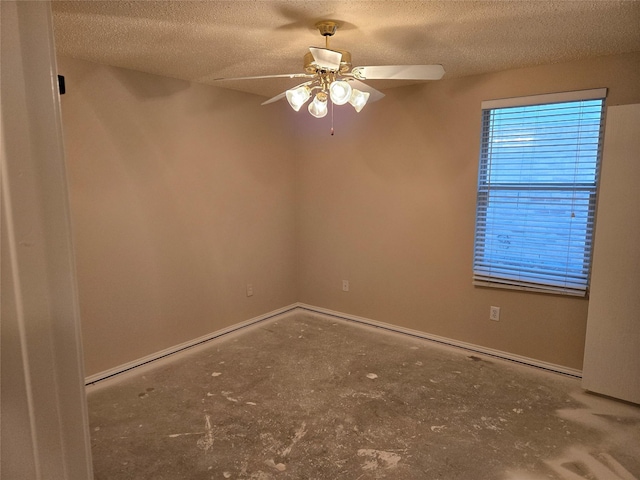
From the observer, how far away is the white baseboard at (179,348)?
299 cm

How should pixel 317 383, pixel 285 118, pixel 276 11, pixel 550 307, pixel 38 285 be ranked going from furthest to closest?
pixel 285 118
pixel 550 307
pixel 317 383
pixel 276 11
pixel 38 285

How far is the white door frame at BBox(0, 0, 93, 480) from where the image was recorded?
41 cm

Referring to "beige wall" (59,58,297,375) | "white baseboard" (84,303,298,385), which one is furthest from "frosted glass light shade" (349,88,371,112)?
"white baseboard" (84,303,298,385)

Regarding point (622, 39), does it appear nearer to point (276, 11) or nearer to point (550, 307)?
point (550, 307)

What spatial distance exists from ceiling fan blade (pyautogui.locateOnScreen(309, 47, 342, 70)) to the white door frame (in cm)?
157

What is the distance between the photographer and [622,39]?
2.42 meters

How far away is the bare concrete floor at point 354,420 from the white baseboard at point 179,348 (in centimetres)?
9

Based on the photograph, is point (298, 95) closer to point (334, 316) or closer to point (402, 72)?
point (402, 72)

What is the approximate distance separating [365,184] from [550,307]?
1.86 m

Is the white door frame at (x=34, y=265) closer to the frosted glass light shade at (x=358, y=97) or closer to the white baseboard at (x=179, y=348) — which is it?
the frosted glass light shade at (x=358, y=97)

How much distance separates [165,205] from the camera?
10.9 feet

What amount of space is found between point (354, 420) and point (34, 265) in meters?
2.32

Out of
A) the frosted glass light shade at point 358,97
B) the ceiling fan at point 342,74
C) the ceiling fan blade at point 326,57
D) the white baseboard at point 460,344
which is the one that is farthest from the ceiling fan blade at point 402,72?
the white baseboard at point 460,344

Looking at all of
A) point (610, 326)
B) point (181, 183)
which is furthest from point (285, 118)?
point (610, 326)
